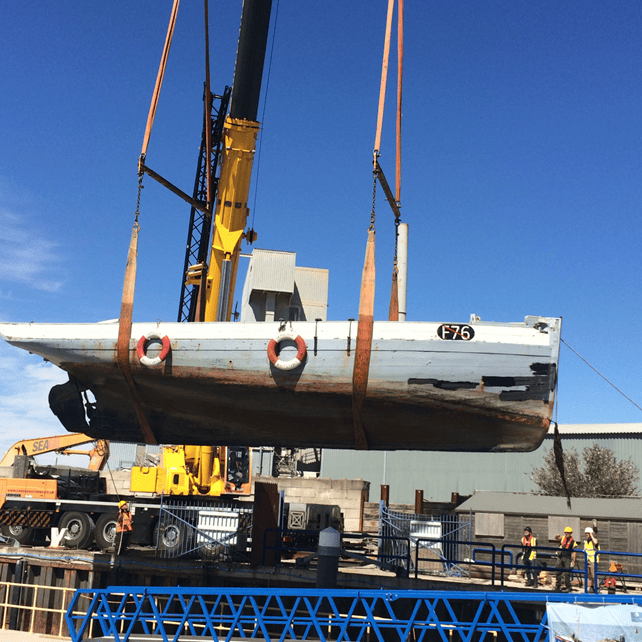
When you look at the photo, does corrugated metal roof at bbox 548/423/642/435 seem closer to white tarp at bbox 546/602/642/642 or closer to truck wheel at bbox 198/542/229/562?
truck wheel at bbox 198/542/229/562

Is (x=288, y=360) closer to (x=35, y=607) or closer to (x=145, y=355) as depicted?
(x=145, y=355)

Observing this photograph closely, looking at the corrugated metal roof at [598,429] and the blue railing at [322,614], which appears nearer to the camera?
the blue railing at [322,614]

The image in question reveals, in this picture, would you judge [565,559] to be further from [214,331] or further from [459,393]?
[214,331]

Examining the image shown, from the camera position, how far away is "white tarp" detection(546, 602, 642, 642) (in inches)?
255

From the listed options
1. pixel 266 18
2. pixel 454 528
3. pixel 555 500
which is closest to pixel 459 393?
pixel 266 18

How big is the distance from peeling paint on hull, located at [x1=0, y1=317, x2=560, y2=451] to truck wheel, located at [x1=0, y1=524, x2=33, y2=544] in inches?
311

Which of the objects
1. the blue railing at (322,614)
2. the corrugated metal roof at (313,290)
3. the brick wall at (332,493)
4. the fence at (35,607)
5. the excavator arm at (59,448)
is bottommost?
the fence at (35,607)

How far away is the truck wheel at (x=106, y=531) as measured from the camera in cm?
1608

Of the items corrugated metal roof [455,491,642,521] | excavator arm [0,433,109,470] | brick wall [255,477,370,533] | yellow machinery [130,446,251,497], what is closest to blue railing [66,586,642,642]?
yellow machinery [130,446,251,497]

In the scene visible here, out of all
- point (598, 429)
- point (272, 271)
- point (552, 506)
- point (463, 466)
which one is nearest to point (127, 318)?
point (552, 506)

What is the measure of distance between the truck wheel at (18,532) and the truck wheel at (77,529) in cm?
106

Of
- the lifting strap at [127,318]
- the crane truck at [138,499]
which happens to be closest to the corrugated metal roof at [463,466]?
the crane truck at [138,499]

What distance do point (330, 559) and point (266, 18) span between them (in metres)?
9.56

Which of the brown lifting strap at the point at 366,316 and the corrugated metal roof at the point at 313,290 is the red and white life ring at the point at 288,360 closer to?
the brown lifting strap at the point at 366,316
